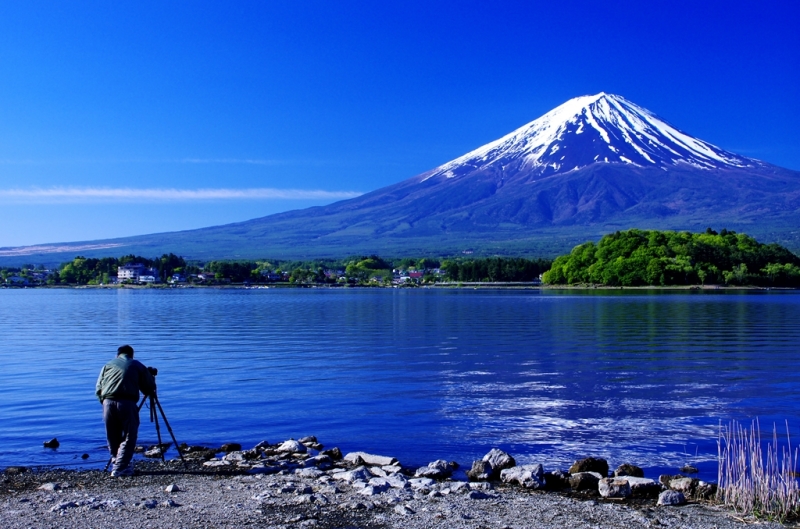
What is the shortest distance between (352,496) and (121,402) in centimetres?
305

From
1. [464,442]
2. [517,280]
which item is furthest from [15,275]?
[464,442]

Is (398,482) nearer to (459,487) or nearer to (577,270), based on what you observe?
(459,487)

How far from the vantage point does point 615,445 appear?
11664mm

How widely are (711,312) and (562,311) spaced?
806 cm

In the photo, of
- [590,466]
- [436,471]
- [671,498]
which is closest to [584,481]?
[590,466]

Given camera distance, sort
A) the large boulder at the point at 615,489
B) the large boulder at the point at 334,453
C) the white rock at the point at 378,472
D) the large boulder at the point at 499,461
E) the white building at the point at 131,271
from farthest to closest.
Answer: the white building at the point at 131,271 < the large boulder at the point at 334,453 < the large boulder at the point at 499,461 < the white rock at the point at 378,472 < the large boulder at the point at 615,489

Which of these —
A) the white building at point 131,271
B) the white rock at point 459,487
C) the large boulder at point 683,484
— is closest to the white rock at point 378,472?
the white rock at point 459,487

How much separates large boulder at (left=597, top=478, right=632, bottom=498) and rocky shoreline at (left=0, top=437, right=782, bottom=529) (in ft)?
0.04

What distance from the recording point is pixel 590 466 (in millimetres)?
9789

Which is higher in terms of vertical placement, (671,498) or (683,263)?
(683,263)

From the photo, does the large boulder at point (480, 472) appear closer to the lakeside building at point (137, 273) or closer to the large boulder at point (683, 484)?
the large boulder at point (683, 484)

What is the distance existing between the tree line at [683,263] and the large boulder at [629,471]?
89201 millimetres

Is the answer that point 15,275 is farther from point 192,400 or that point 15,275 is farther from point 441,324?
point 192,400

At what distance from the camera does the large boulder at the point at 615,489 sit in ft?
29.0
